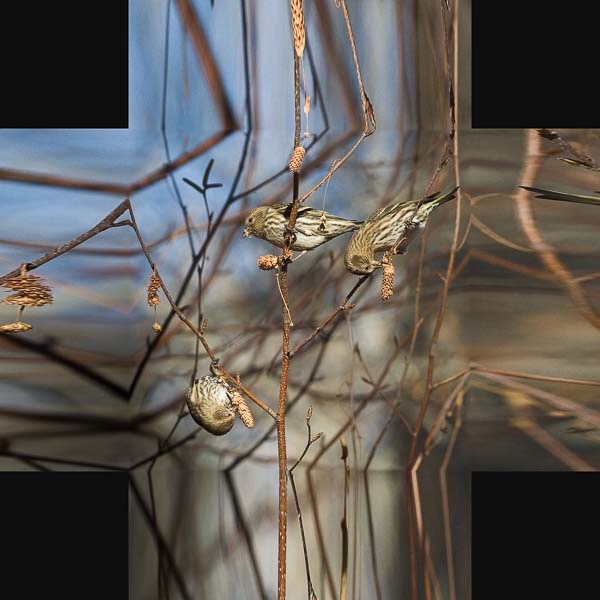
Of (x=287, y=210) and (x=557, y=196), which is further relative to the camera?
(x=557, y=196)

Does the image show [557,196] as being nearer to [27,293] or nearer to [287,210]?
[287,210]

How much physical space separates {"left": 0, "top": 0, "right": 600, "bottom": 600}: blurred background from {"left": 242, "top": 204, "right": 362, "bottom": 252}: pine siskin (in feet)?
0.31

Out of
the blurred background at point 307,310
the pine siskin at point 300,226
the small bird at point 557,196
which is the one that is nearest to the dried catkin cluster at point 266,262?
the pine siskin at point 300,226

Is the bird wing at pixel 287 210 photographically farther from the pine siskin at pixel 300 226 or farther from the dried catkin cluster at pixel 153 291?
the dried catkin cluster at pixel 153 291

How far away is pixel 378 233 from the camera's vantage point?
866 millimetres

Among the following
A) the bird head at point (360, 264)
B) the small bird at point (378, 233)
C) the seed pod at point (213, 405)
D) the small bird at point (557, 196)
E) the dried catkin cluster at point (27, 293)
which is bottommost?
the seed pod at point (213, 405)

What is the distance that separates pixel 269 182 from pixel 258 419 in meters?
0.25

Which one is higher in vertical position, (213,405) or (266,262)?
(266,262)

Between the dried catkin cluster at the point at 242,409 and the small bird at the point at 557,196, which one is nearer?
the dried catkin cluster at the point at 242,409

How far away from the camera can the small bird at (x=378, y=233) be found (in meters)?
0.86

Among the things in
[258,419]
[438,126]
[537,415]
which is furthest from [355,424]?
[438,126]

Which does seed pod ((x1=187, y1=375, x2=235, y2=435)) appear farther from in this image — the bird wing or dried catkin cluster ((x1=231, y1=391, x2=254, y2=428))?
the bird wing

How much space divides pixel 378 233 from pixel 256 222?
0.12m

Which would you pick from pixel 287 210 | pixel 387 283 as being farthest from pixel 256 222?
pixel 387 283
